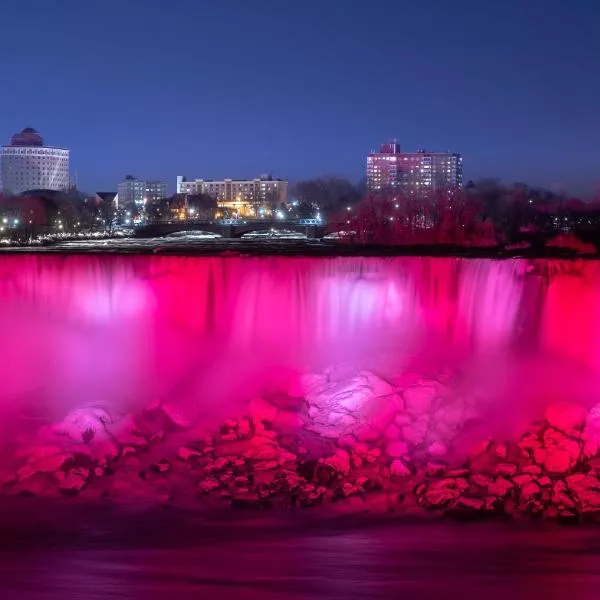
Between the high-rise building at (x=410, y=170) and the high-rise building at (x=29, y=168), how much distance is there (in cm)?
3172

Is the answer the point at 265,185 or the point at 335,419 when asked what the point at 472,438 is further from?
the point at 265,185

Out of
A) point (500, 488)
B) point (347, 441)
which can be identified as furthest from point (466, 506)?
point (347, 441)

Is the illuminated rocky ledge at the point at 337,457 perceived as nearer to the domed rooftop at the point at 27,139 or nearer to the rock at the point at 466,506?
the rock at the point at 466,506

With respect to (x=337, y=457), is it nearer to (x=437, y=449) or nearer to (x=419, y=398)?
(x=437, y=449)

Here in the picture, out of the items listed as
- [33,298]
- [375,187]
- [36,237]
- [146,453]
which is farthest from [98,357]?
[375,187]

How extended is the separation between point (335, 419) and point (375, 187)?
32.3 metres

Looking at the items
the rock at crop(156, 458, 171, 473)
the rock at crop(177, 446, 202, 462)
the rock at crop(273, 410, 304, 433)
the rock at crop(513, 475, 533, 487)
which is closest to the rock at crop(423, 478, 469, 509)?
the rock at crop(513, 475, 533, 487)

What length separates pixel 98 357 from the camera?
13023 mm

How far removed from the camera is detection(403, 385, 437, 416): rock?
11633 millimetres

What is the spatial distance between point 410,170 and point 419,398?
112ft

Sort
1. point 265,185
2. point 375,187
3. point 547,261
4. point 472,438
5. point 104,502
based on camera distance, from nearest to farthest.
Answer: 1. point 104,502
2. point 472,438
3. point 547,261
4. point 375,187
5. point 265,185

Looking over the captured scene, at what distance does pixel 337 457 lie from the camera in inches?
426

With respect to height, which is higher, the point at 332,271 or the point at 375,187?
the point at 375,187

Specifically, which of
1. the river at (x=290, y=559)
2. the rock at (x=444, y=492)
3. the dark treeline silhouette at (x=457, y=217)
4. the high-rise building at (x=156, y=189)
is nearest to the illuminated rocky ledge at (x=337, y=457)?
the rock at (x=444, y=492)
